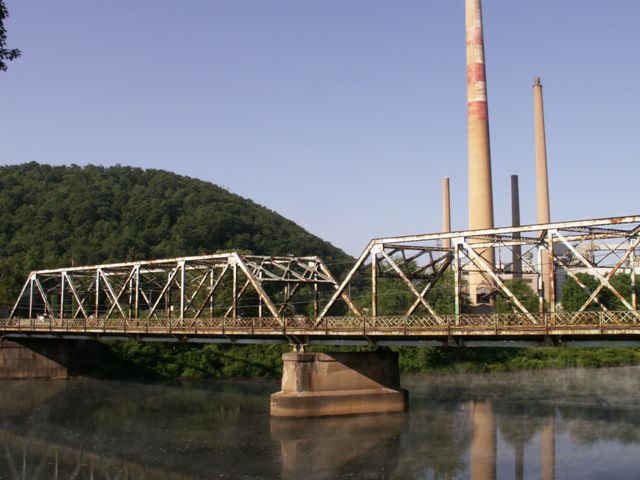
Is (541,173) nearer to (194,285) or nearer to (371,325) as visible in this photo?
(194,285)

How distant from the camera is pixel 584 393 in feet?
182

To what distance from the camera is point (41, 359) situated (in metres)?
68.8

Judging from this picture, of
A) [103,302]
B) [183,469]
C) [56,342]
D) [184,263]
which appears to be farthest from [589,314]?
[103,302]

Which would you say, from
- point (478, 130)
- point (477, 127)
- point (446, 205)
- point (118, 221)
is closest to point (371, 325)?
point (478, 130)

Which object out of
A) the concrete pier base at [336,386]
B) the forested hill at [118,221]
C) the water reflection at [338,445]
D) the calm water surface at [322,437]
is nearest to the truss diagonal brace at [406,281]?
the concrete pier base at [336,386]

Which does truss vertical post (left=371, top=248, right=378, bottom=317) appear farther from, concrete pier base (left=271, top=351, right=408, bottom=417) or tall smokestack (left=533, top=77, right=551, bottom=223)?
tall smokestack (left=533, top=77, right=551, bottom=223)

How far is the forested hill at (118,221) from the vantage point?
128625mm

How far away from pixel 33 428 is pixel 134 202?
366ft

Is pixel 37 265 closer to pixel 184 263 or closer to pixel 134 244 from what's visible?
pixel 134 244

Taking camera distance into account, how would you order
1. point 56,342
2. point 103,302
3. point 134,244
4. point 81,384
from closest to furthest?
point 81,384
point 56,342
point 103,302
point 134,244

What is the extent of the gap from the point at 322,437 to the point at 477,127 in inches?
1814

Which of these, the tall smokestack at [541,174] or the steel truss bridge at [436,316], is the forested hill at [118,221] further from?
the steel truss bridge at [436,316]

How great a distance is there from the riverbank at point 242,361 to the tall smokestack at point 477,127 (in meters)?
13.6

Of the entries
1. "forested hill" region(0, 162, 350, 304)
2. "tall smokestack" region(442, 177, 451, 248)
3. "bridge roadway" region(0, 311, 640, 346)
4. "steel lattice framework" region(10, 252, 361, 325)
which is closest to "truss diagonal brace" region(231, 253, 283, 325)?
"steel lattice framework" region(10, 252, 361, 325)
